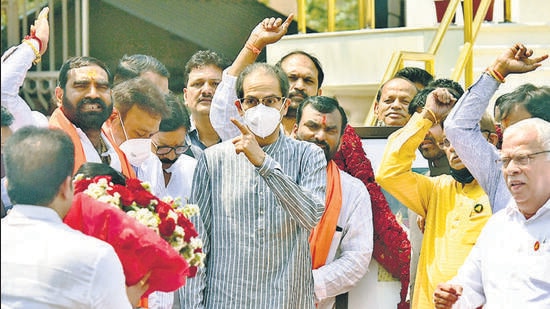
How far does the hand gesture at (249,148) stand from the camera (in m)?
5.12

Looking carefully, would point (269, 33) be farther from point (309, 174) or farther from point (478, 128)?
point (478, 128)

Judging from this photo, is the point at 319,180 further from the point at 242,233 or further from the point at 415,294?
the point at 415,294

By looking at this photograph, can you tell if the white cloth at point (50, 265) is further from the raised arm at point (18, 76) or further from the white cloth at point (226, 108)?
the white cloth at point (226, 108)

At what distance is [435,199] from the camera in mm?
5969

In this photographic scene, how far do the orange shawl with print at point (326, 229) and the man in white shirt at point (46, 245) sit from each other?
89.5 inches

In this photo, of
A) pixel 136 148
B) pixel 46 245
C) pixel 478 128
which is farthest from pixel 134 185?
pixel 478 128

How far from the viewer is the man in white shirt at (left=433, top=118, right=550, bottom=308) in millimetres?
5047

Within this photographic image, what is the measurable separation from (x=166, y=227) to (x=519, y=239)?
1.64 m

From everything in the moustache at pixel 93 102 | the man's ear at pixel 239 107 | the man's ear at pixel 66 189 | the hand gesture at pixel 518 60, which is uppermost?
the hand gesture at pixel 518 60

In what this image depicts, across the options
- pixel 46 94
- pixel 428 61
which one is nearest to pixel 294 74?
pixel 428 61

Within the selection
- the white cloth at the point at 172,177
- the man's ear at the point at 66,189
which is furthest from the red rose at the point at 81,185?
the white cloth at the point at 172,177

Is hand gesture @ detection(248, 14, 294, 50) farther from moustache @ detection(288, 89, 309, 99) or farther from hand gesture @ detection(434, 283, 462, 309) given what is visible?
hand gesture @ detection(434, 283, 462, 309)

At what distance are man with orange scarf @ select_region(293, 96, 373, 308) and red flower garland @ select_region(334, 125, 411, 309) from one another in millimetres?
121

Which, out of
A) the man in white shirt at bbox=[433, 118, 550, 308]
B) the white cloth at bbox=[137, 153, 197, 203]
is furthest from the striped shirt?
the man in white shirt at bbox=[433, 118, 550, 308]
